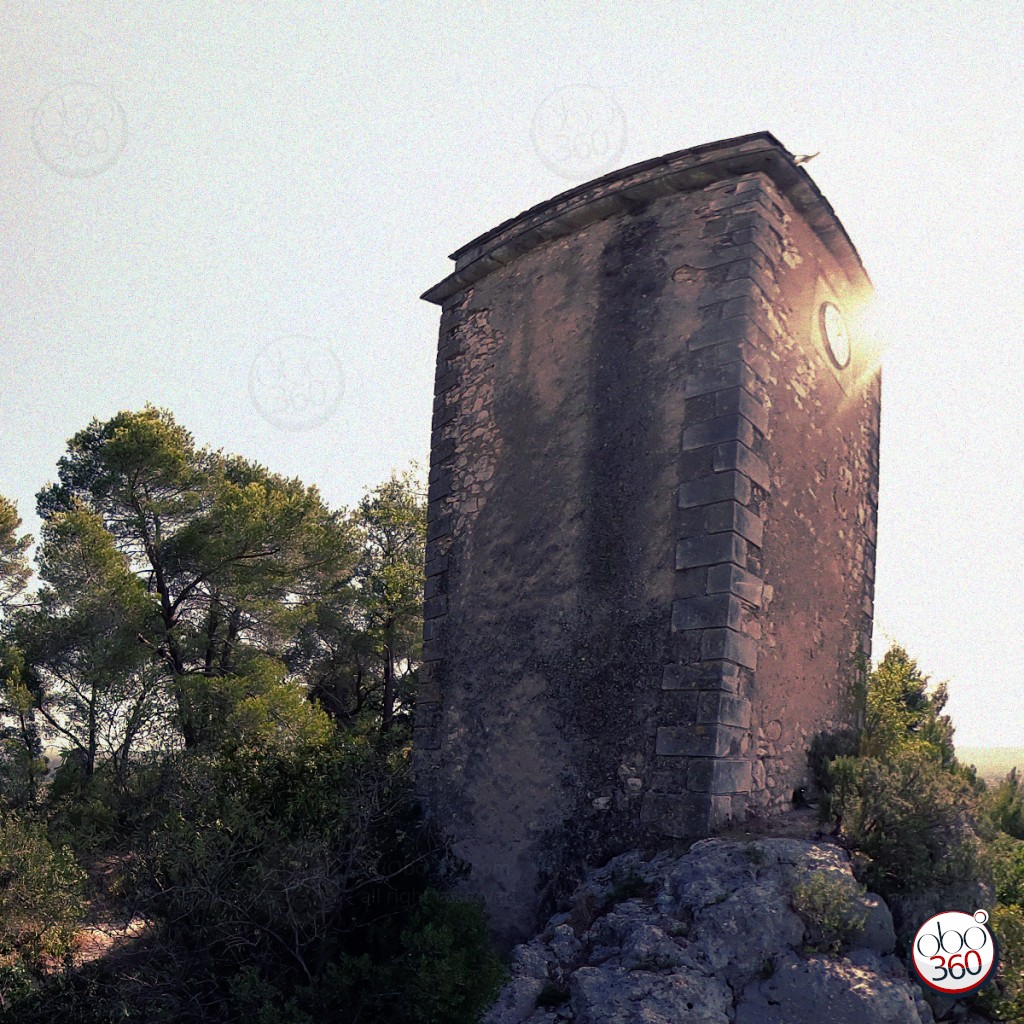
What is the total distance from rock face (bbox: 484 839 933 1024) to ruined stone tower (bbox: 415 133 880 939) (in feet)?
2.21

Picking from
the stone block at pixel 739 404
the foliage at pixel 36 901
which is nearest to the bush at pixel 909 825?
the stone block at pixel 739 404

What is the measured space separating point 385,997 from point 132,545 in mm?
10306

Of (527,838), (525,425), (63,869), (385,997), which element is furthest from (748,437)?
(63,869)

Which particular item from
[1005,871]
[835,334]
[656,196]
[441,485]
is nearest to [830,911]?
[1005,871]

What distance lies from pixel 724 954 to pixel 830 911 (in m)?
0.65

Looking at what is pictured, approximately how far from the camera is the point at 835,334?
8180 millimetres

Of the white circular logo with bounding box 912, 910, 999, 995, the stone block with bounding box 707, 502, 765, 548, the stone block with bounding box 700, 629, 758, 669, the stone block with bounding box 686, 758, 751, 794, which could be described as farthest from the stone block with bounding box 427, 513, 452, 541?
the white circular logo with bounding box 912, 910, 999, 995

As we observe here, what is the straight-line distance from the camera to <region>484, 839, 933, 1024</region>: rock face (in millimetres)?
4340

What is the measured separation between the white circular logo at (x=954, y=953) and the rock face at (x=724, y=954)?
0.62 ft

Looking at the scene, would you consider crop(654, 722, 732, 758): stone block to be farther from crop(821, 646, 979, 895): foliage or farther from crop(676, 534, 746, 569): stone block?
crop(676, 534, 746, 569): stone block

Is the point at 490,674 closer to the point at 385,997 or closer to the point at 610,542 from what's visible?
the point at 610,542

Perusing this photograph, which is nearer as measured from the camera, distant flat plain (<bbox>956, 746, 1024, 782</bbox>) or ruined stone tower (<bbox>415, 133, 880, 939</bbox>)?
ruined stone tower (<bbox>415, 133, 880, 939</bbox>)

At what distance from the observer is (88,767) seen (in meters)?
12.4

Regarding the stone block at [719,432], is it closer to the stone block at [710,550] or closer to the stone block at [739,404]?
the stone block at [739,404]
